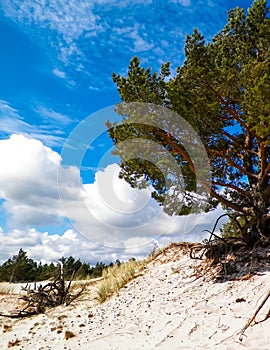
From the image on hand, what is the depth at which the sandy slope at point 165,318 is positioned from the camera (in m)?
5.58

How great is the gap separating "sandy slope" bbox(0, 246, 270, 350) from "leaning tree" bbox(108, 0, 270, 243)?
211 cm

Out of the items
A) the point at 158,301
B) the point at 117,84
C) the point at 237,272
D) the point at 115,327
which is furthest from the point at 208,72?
the point at 115,327

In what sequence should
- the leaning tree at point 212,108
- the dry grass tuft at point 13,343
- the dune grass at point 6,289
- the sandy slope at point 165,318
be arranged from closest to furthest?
the sandy slope at point 165,318, the dry grass tuft at point 13,343, the leaning tree at point 212,108, the dune grass at point 6,289

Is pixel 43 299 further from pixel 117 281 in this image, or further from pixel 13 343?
pixel 13 343

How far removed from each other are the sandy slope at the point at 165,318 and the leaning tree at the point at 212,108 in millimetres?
2109

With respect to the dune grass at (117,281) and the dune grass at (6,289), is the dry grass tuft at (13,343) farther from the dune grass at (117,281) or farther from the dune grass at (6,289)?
the dune grass at (6,289)

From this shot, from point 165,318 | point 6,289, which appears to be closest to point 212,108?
point 165,318

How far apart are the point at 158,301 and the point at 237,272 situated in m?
2.09

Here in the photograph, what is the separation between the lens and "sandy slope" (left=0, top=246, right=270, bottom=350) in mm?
5582

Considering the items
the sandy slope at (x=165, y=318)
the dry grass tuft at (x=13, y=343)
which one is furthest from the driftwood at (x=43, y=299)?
the dry grass tuft at (x=13, y=343)

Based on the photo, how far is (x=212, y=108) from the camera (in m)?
9.14

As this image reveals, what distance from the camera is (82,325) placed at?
7570 millimetres

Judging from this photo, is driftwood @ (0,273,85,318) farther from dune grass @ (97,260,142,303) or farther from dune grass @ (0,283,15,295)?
dune grass @ (0,283,15,295)

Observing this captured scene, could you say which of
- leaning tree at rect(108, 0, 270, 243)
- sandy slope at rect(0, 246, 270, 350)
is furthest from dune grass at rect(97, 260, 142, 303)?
leaning tree at rect(108, 0, 270, 243)
